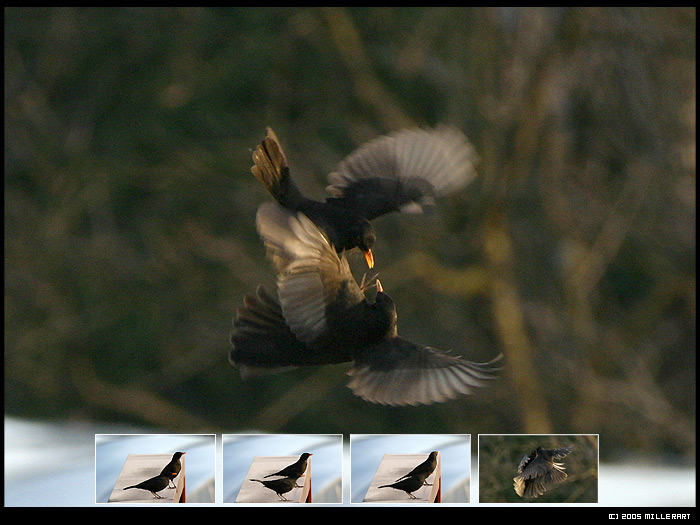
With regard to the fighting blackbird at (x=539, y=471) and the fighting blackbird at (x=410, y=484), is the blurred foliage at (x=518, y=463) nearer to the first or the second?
the fighting blackbird at (x=539, y=471)

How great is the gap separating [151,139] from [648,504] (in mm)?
5278

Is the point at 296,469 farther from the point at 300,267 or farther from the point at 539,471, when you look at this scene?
the point at 300,267

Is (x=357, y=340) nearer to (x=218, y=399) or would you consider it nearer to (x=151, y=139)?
(x=151, y=139)

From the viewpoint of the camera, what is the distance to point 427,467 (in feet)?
4.67

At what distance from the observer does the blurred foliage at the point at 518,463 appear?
158 cm

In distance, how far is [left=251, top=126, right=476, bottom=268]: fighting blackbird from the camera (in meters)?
1.17

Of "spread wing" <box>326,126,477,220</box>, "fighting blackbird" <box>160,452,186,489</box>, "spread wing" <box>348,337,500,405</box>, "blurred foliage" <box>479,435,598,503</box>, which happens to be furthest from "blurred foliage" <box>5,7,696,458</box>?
"spread wing" <box>348,337,500,405</box>

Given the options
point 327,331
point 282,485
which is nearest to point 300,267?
point 327,331

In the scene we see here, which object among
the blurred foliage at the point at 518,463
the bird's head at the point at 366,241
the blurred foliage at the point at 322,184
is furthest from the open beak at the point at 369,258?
the blurred foliage at the point at 322,184

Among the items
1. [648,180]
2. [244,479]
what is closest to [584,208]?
[648,180]

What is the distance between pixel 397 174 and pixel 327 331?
395mm

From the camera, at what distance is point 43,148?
6.84 metres

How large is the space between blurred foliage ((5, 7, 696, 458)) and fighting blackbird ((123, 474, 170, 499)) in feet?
11.6

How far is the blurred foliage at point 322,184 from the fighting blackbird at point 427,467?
138 inches
